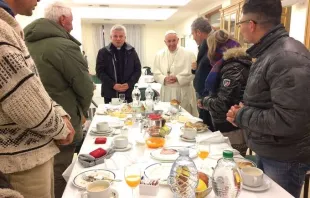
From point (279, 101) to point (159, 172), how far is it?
668 millimetres

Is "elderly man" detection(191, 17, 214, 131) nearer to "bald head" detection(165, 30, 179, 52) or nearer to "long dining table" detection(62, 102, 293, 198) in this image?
"bald head" detection(165, 30, 179, 52)

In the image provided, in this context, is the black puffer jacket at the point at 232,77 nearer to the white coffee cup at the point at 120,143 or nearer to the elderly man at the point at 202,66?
the elderly man at the point at 202,66

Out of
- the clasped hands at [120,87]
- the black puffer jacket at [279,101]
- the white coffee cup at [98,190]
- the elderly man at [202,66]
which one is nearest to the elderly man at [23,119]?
the white coffee cup at [98,190]

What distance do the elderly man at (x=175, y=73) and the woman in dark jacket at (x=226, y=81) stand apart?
1.25 m

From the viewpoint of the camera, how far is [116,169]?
1306 millimetres

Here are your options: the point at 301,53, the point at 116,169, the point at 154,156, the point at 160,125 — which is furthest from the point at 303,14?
the point at 116,169

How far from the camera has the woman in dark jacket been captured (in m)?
1.83

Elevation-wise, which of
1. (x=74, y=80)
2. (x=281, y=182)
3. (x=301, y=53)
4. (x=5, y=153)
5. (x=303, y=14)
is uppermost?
(x=303, y=14)

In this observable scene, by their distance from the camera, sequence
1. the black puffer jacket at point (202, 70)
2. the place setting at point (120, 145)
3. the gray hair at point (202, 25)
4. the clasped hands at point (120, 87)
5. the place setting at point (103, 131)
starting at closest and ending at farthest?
the place setting at point (120, 145), the place setting at point (103, 131), the black puffer jacket at point (202, 70), the gray hair at point (202, 25), the clasped hands at point (120, 87)

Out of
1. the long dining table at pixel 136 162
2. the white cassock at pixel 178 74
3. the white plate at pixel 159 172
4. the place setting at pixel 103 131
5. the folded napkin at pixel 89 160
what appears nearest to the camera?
the long dining table at pixel 136 162

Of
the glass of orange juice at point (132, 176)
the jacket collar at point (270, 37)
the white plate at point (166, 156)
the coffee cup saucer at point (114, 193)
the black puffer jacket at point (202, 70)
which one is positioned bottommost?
the coffee cup saucer at point (114, 193)

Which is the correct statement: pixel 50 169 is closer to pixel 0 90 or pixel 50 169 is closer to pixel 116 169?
pixel 116 169

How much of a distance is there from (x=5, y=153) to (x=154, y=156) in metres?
0.72

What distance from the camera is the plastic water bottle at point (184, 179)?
101 centimetres
